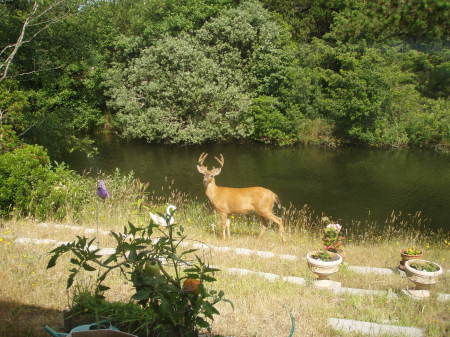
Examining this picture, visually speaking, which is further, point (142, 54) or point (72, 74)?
point (72, 74)

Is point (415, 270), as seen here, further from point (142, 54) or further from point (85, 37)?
point (142, 54)

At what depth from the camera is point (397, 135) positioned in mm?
20562

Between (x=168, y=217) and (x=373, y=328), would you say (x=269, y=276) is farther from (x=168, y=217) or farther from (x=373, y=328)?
(x=168, y=217)

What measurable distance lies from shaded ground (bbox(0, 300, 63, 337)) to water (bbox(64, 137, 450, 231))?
939 cm

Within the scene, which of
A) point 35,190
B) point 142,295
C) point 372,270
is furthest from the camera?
→ point 35,190

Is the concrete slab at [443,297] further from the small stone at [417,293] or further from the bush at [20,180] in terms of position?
the bush at [20,180]

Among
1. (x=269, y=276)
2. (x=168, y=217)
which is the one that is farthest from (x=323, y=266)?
(x=168, y=217)

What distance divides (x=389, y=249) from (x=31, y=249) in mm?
5803

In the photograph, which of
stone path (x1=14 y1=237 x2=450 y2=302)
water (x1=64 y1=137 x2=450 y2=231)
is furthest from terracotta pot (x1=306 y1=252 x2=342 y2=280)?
water (x1=64 y1=137 x2=450 y2=231)

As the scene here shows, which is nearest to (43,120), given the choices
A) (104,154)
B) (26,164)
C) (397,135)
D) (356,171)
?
(26,164)

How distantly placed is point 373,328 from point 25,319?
2719mm

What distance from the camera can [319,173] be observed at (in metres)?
16.8

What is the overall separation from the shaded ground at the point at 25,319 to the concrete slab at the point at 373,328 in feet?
7.12

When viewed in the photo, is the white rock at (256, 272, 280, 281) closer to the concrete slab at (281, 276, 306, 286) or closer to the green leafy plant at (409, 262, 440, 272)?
the concrete slab at (281, 276, 306, 286)
